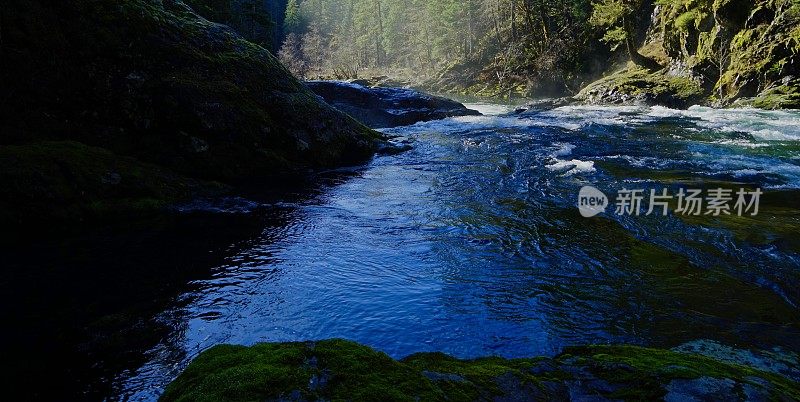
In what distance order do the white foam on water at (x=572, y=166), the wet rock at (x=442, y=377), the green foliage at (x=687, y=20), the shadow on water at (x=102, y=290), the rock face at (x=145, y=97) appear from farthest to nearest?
the green foliage at (x=687, y=20) < the white foam on water at (x=572, y=166) < the rock face at (x=145, y=97) < the shadow on water at (x=102, y=290) < the wet rock at (x=442, y=377)

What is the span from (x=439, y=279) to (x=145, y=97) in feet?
29.8

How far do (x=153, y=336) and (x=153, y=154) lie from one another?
23.8ft

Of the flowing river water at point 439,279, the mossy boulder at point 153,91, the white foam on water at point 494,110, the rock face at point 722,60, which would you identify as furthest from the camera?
the white foam on water at point 494,110

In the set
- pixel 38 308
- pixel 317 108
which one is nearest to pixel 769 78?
pixel 317 108

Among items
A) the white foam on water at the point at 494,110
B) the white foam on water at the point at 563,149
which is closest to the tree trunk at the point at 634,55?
the white foam on water at the point at 494,110

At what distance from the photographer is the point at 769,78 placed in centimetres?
2381

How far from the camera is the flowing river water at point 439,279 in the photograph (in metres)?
5.06

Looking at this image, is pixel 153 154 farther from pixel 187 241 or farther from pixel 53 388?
pixel 53 388

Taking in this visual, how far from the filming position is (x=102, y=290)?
20.6ft

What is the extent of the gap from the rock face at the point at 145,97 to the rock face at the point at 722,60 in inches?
895

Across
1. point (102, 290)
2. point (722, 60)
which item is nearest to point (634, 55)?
point (722, 60)

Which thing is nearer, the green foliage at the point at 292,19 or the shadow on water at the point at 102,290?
the shadow on water at the point at 102,290
